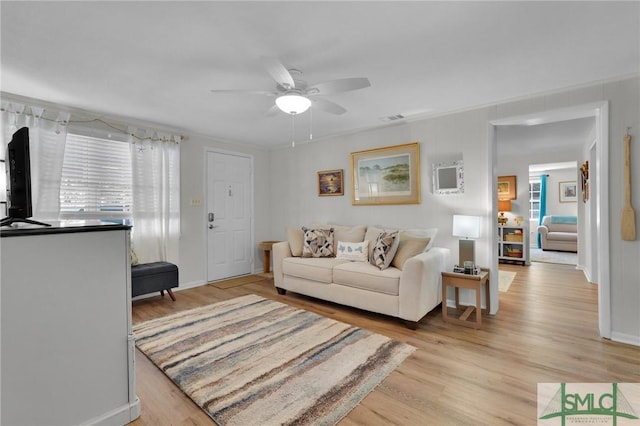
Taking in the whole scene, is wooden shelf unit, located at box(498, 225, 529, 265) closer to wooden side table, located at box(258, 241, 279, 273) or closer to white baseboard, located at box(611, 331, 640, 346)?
white baseboard, located at box(611, 331, 640, 346)

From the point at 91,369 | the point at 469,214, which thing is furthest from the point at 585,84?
the point at 91,369

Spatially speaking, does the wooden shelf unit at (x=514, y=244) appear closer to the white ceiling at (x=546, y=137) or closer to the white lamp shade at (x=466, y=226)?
the white ceiling at (x=546, y=137)

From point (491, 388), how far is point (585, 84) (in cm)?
281

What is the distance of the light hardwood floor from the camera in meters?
1.72

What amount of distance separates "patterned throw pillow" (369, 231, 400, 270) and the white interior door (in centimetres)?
269

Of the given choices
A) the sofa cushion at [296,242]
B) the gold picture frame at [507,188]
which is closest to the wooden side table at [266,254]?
the sofa cushion at [296,242]

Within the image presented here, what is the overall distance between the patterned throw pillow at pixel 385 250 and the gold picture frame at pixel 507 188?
448 centimetres

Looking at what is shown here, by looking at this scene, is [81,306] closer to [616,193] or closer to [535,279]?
[616,193]

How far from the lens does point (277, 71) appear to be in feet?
6.60

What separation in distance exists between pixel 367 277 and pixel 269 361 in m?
1.35

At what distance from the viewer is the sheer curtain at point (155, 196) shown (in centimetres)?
384

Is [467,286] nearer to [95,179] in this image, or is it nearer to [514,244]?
[514,244]

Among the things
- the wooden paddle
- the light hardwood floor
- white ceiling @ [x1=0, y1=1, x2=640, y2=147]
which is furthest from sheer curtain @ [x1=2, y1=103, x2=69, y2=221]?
the wooden paddle

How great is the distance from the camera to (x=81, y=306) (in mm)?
1527
